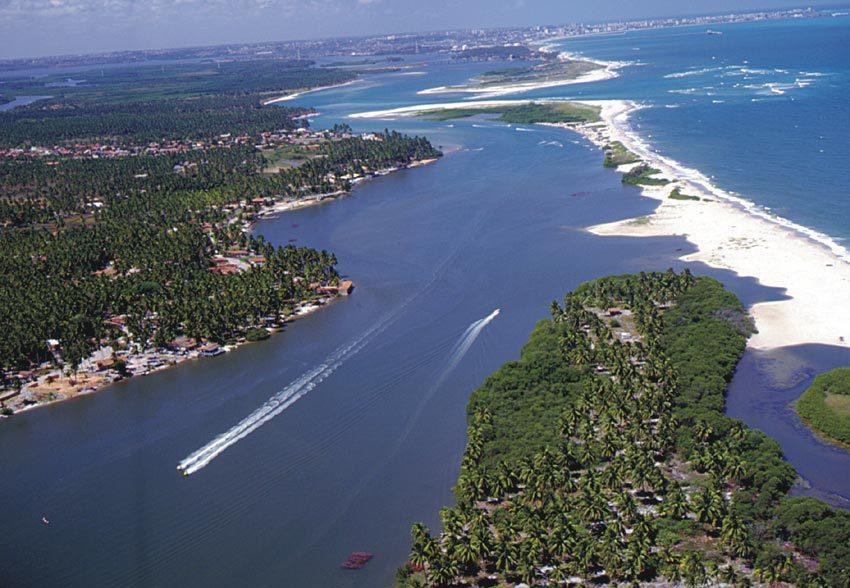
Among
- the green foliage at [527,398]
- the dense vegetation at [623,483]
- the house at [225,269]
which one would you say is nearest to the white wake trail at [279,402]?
the green foliage at [527,398]

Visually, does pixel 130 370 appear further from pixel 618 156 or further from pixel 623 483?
pixel 618 156

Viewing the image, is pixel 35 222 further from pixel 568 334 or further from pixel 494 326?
pixel 568 334

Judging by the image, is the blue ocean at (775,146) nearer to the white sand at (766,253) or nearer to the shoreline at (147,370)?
the white sand at (766,253)

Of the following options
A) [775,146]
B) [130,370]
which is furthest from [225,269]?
[775,146]

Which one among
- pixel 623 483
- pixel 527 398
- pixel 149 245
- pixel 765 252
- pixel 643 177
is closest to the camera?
pixel 623 483

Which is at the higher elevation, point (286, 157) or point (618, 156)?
point (286, 157)

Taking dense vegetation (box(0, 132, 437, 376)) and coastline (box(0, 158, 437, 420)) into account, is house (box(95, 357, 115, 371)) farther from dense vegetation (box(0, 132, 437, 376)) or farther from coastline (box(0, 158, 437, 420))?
dense vegetation (box(0, 132, 437, 376))

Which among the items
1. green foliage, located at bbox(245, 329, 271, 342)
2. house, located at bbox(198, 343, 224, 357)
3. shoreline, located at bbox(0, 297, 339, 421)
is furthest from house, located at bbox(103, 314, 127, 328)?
green foliage, located at bbox(245, 329, 271, 342)
